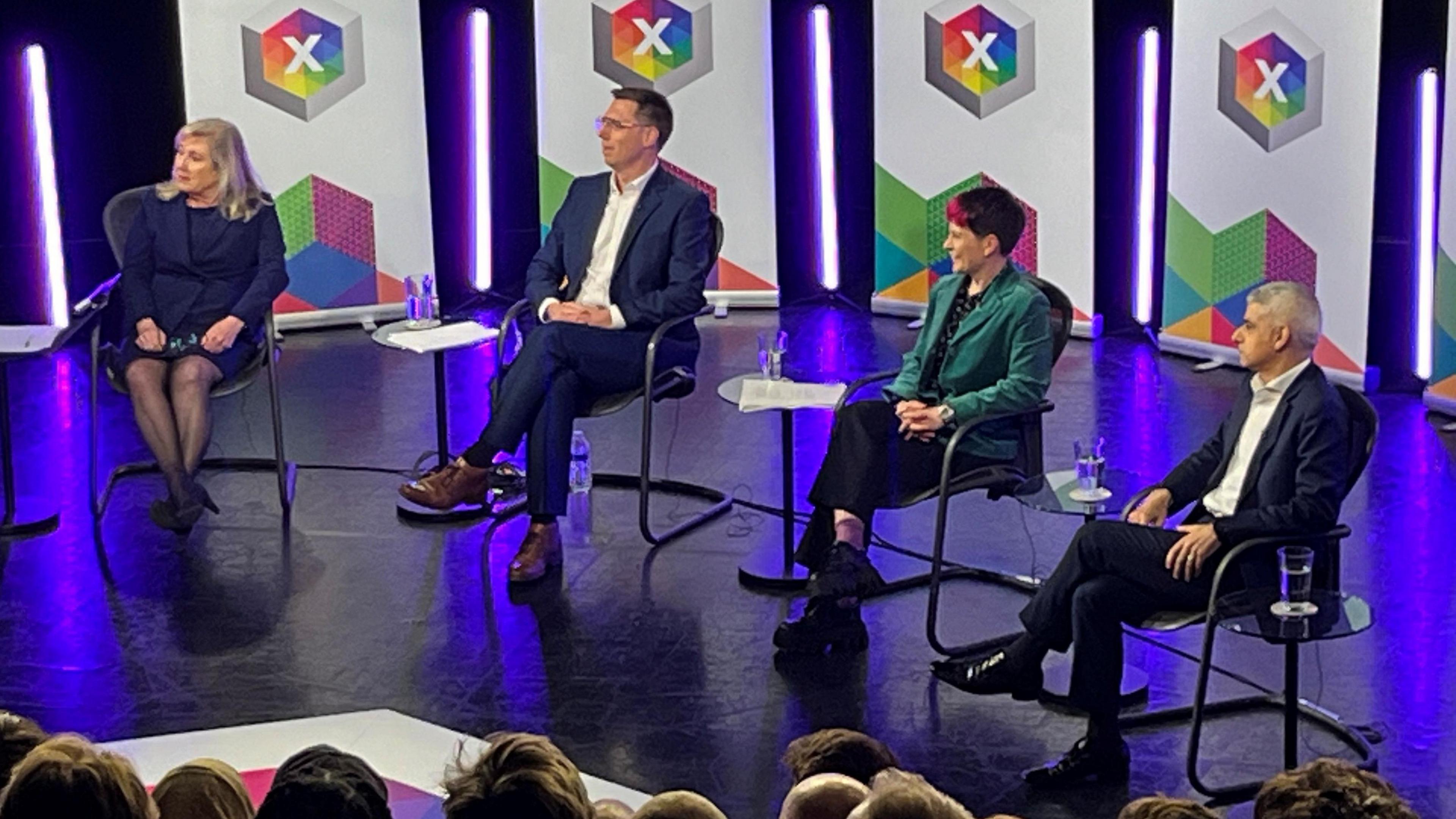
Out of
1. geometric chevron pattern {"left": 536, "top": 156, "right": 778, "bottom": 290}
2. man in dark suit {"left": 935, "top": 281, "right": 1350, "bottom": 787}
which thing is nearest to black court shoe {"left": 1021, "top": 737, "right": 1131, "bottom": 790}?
man in dark suit {"left": 935, "top": 281, "right": 1350, "bottom": 787}

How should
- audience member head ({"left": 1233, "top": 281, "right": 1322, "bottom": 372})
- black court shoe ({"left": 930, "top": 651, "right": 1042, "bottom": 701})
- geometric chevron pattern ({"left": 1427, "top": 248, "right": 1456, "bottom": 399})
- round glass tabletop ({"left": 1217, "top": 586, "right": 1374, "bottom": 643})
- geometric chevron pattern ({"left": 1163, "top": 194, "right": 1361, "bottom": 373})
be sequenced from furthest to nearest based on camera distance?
geometric chevron pattern ({"left": 1163, "top": 194, "right": 1361, "bottom": 373})
geometric chevron pattern ({"left": 1427, "top": 248, "right": 1456, "bottom": 399})
black court shoe ({"left": 930, "top": 651, "right": 1042, "bottom": 701})
audience member head ({"left": 1233, "top": 281, "right": 1322, "bottom": 372})
round glass tabletop ({"left": 1217, "top": 586, "right": 1374, "bottom": 643})

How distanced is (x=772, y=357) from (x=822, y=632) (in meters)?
0.85

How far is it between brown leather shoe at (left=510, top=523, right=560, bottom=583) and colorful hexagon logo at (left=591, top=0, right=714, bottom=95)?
3.74m

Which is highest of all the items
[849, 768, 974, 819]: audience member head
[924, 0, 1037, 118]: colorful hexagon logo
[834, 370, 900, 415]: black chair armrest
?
[924, 0, 1037, 118]: colorful hexagon logo

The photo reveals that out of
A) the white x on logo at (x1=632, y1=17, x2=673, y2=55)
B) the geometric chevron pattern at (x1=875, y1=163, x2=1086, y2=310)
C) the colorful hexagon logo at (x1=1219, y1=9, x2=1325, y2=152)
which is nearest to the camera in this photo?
the colorful hexagon logo at (x1=1219, y1=9, x2=1325, y2=152)

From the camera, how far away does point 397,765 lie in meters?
4.43

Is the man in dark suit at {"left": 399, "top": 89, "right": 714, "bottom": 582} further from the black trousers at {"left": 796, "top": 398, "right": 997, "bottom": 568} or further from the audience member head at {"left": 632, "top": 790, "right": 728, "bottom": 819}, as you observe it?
the audience member head at {"left": 632, "top": 790, "right": 728, "bottom": 819}

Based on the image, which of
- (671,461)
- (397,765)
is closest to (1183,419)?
(671,461)

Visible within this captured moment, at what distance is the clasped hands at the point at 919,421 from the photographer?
506 cm

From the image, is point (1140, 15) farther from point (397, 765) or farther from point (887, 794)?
point (887, 794)

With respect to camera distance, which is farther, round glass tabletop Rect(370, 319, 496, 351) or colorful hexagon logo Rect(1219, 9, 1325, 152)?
colorful hexagon logo Rect(1219, 9, 1325, 152)

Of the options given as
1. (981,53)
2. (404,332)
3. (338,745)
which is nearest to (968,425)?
(338,745)

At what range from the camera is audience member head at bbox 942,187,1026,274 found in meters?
5.12

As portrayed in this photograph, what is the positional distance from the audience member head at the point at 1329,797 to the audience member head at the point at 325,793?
103cm
